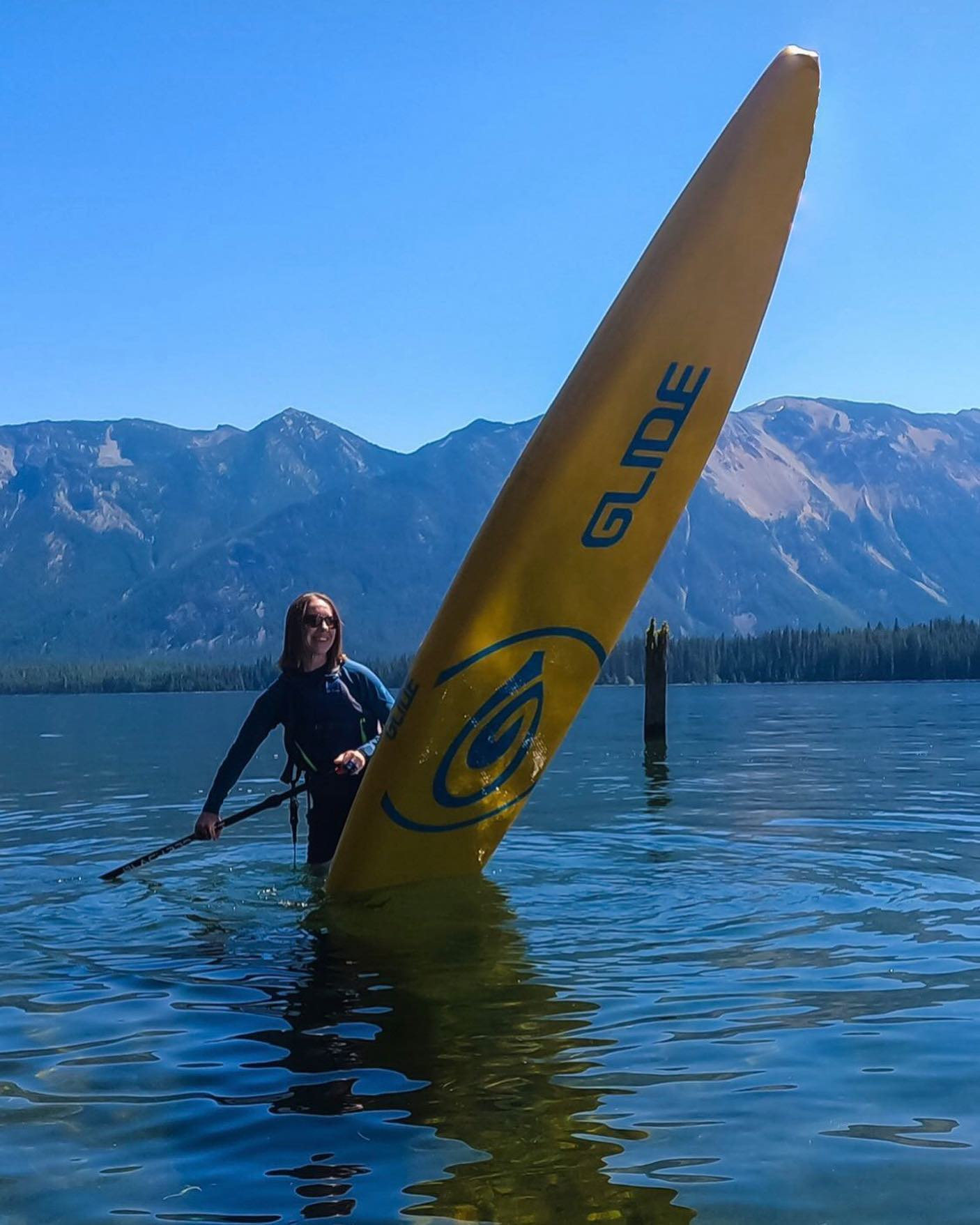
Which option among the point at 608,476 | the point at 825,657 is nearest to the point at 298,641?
the point at 608,476

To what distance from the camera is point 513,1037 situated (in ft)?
22.2

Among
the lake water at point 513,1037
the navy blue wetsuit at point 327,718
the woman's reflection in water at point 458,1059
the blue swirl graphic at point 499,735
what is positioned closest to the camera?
the woman's reflection in water at point 458,1059

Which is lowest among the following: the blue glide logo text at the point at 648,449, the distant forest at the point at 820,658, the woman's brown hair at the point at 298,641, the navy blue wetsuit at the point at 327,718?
the distant forest at the point at 820,658

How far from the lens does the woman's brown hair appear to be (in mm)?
10070

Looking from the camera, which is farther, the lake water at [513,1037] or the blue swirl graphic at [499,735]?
the blue swirl graphic at [499,735]

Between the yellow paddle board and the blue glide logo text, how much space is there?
1 cm

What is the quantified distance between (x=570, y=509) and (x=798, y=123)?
10.8 ft

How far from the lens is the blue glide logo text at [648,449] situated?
9102 millimetres

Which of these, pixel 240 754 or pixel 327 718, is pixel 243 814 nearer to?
pixel 240 754

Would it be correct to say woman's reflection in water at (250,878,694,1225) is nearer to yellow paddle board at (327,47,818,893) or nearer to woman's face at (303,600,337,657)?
yellow paddle board at (327,47,818,893)

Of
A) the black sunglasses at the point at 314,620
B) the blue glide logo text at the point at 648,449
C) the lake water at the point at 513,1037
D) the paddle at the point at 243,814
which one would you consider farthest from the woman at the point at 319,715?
the blue glide logo text at the point at 648,449

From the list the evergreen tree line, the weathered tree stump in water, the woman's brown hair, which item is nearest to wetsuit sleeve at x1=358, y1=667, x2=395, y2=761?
A: the woman's brown hair

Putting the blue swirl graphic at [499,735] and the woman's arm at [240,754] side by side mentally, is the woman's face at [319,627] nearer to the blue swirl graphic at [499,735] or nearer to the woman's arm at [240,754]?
the woman's arm at [240,754]

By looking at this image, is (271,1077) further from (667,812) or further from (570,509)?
(667,812)
